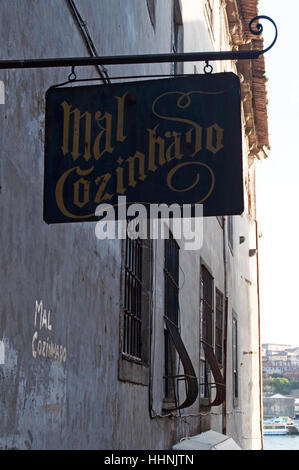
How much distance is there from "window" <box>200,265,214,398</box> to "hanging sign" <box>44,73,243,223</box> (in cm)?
859

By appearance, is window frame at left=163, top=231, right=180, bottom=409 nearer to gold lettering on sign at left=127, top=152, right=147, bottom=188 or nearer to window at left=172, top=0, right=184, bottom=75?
window at left=172, top=0, right=184, bottom=75

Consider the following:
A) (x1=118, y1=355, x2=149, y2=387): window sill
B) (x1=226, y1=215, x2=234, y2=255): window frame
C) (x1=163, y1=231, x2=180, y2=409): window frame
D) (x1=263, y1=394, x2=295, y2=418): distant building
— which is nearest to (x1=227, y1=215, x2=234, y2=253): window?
(x1=226, y1=215, x2=234, y2=255): window frame

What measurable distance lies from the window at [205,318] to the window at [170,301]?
2429 millimetres

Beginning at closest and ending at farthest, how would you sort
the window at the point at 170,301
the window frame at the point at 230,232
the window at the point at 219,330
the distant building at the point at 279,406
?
the window at the point at 170,301, the window at the point at 219,330, the window frame at the point at 230,232, the distant building at the point at 279,406

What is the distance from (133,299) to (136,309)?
154mm

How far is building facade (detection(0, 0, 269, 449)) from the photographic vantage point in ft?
13.9

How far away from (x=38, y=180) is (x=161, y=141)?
1038 mm

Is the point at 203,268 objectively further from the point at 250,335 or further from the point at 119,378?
the point at 250,335

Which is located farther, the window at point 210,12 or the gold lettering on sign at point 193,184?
the window at point 210,12

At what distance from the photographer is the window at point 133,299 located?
742 cm

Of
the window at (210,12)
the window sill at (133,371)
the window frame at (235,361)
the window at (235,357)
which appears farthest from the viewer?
the window at (235,357)

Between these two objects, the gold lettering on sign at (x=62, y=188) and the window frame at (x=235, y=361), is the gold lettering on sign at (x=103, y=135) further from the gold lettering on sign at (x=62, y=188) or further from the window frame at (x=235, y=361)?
the window frame at (x=235, y=361)

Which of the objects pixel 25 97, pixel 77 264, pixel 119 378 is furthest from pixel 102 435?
pixel 25 97

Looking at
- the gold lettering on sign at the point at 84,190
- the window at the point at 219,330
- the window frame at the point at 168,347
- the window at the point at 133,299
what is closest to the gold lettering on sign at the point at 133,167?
the gold lettering on sign at the point at 84,190
